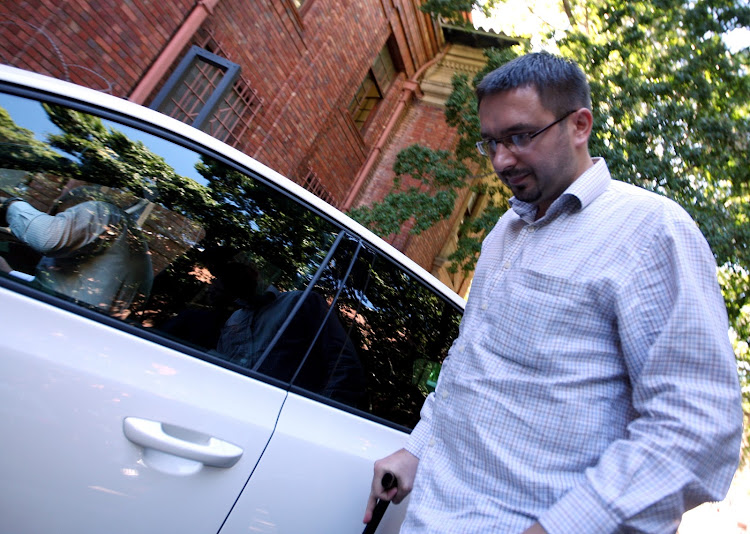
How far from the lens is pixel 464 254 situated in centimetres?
797

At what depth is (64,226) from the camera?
5.62 ft

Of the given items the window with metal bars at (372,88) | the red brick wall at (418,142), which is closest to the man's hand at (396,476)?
the red brick wall at (418,142)

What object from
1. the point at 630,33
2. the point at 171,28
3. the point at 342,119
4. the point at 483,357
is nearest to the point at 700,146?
the point at 630,33

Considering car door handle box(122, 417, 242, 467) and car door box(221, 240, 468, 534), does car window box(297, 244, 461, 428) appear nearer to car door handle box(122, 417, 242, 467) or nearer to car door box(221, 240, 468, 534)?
car door box(221, 240, 468, 534)

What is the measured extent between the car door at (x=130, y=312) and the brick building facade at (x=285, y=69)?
4201 mm

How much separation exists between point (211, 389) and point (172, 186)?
68cm

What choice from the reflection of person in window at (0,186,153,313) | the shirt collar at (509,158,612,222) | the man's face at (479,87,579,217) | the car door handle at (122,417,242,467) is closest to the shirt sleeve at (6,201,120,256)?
the reflection of person in window at (0,186,153,313)

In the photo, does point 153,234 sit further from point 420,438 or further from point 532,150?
point 532,150

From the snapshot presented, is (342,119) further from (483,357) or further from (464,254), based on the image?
(483,357)

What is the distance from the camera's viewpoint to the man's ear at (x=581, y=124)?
4.95 feet

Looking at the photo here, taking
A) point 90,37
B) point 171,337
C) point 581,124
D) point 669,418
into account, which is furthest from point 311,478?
point 90,37

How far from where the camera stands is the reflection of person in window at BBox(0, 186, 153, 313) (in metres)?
1.60

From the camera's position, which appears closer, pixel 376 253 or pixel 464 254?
pixel 376 253

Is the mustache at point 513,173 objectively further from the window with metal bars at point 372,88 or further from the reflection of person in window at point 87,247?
the window with metal bars at point 372,88
